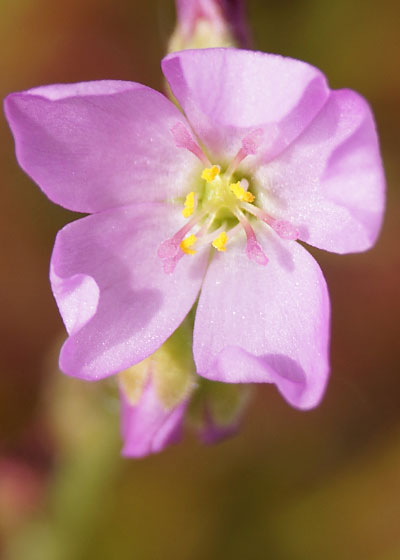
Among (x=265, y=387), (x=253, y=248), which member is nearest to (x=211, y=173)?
(x=253, y=248)

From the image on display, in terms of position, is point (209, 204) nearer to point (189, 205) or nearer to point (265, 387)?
point (189, 205)

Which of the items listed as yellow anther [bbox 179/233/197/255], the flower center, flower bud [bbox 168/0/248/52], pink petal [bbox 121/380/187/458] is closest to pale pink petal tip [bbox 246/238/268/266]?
the flower center

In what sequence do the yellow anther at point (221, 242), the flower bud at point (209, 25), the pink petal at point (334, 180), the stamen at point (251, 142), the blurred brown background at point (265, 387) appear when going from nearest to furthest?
the pink petal at point (334, 180) < the stamen at point (251, 142) < the yellow anther at point (221, 242) < the flower bud at point (209, 25) < the blurred brown background at point (265, 387)

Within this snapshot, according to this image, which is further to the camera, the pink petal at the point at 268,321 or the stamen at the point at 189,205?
the stamen at the point at 189,205

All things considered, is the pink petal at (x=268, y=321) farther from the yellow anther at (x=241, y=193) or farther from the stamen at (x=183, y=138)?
the stamen at (x=183, y=138)

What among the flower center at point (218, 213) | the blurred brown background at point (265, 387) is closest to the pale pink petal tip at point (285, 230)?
the flower center at point (218, 213)

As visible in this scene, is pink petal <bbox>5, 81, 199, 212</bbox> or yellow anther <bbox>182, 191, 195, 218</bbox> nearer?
pink petal <bbox>5, 81, 199, 212</bbox>

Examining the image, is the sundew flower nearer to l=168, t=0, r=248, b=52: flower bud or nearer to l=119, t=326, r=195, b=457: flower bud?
l=119, t=326, r=195, b=457: flower bud
